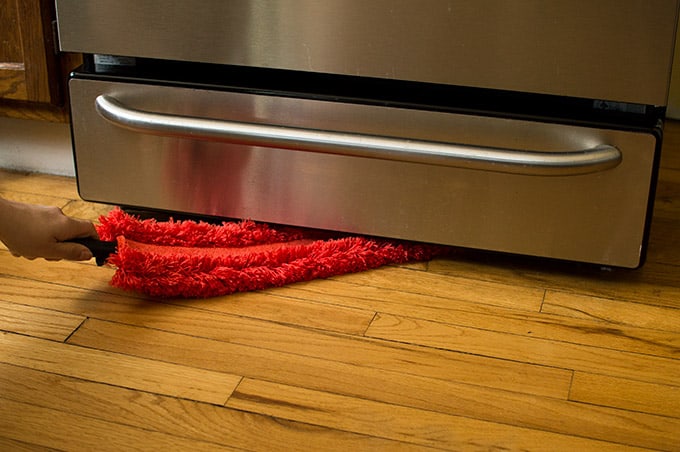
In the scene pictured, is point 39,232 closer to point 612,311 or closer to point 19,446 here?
point 19,446

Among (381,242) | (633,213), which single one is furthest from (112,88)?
(633,213)

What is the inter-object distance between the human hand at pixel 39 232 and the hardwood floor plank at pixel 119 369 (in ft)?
0.31

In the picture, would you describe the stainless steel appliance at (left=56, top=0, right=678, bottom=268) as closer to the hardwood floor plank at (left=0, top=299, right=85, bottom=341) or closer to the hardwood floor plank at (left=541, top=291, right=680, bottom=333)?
the hardwood floor plank at (left=541, top=291, right=680, bottom=333)

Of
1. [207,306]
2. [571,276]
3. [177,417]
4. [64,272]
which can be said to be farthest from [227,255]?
[571,276]

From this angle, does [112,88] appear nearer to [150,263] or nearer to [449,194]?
[150,263]

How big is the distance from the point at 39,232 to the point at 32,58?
0.36 meters

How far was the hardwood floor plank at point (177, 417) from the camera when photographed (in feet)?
2.64

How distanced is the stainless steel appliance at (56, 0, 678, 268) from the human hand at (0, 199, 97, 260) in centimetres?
17

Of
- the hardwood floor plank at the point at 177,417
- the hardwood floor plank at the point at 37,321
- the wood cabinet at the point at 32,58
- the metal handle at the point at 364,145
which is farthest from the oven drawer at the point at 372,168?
the hardwood floor plank at the point at 177,417

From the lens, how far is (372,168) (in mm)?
1083

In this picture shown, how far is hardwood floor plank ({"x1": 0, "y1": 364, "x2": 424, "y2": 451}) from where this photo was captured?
81 cm

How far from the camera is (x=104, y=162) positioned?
117cm

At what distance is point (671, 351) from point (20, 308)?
0.70 m

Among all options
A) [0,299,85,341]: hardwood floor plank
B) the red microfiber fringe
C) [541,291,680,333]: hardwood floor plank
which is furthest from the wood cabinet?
[541,291,680,333]: hardwood floor plank
